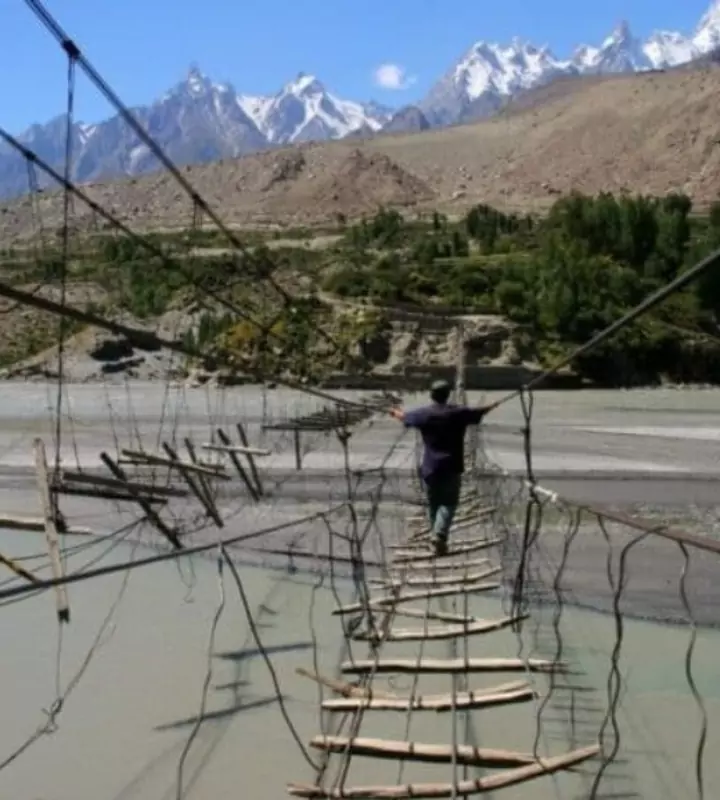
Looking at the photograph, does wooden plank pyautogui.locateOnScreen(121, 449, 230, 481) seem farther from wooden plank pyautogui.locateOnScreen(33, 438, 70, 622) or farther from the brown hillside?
the brown hillside

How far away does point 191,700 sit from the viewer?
802 centimetres

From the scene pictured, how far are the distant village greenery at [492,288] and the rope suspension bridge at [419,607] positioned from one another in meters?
15.0

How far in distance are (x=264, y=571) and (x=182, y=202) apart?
111086 millimetres

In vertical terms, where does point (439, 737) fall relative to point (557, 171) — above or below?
below

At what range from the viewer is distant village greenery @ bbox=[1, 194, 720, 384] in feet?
126

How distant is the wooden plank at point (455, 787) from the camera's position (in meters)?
4.67

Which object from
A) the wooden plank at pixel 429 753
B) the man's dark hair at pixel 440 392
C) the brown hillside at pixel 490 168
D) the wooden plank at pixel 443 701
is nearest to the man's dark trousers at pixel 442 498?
the man's dark hair at pixel 440 392

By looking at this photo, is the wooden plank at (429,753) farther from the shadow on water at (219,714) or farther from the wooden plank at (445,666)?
the shadow on water at (219,714)

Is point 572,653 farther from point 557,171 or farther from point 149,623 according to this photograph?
point 557,171

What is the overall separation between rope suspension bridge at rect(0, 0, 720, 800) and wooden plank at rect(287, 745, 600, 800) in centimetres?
1

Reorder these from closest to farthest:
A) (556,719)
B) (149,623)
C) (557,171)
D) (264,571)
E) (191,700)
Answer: (556,719), (191,700), (149,623), (264,571), (557,171)

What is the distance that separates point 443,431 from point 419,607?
1700 mm

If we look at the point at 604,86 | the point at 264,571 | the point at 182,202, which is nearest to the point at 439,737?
the point at 264,571

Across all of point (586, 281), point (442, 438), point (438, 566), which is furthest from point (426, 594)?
point (586, 281)
